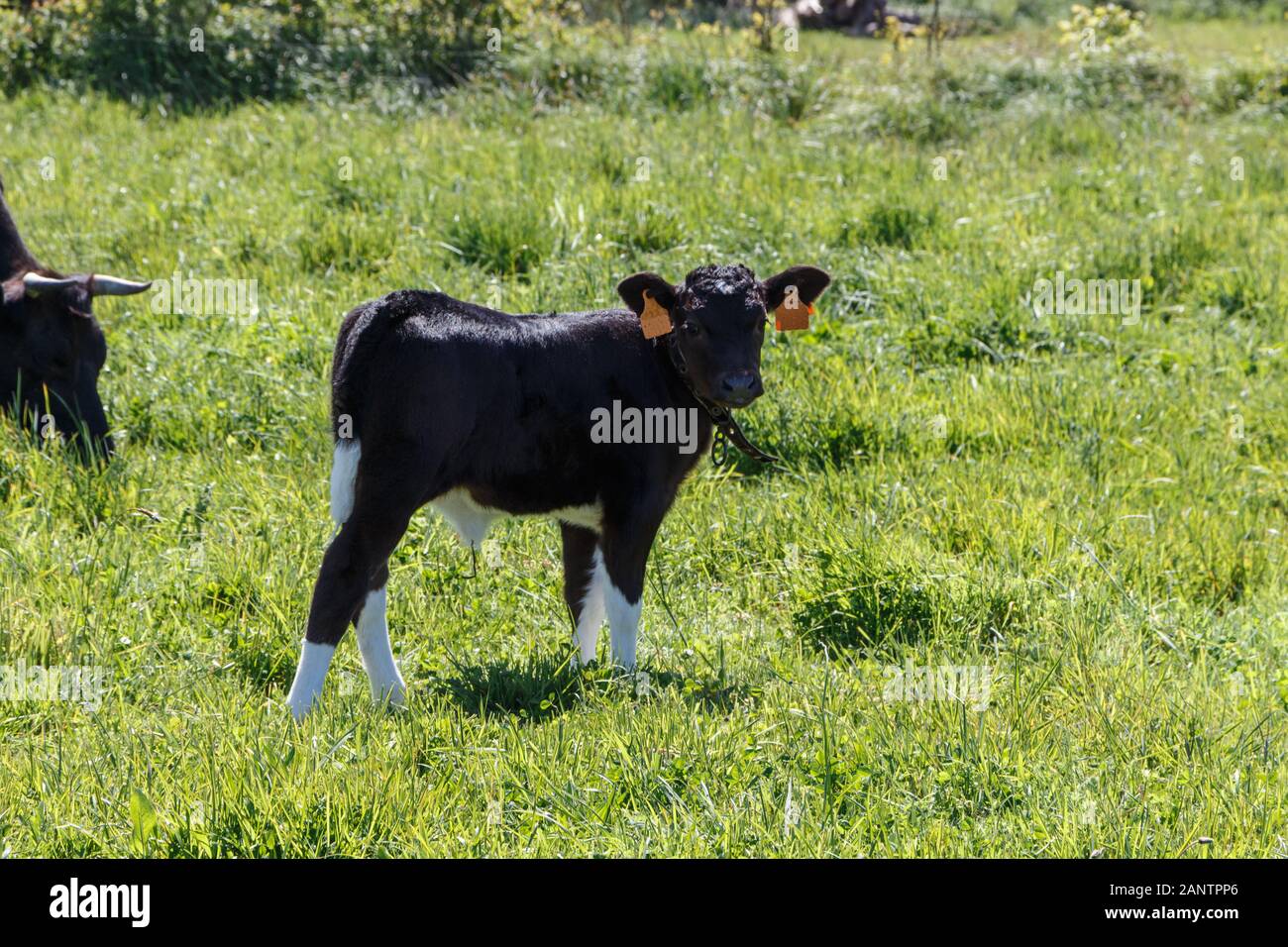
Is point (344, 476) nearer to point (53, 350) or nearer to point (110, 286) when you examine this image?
point (53, 350)

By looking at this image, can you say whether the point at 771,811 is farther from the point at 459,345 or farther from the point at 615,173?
the point at 615,173

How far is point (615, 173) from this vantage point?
10.6 metres

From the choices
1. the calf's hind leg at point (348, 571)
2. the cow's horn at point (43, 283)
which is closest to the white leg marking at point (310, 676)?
the calf's hind leg at point (348, 571)

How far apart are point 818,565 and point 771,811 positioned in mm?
2005

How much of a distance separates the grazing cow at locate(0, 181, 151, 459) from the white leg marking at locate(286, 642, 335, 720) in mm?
3200

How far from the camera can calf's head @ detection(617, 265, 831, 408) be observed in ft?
17.7

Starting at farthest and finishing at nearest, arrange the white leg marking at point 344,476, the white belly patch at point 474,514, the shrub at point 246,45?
the shrub at point 246,45 → the white belly patch at point 474,514 → the white leg marking at point 344,476

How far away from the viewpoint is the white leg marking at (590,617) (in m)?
5.77

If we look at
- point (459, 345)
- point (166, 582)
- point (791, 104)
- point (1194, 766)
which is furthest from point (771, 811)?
point (791, 104)

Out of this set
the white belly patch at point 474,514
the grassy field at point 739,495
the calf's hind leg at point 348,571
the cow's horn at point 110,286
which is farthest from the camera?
the cow's horn at point 110,286
